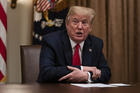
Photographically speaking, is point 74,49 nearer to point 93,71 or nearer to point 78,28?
point 78,28

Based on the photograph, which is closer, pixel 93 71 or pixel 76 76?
pixel 76 76

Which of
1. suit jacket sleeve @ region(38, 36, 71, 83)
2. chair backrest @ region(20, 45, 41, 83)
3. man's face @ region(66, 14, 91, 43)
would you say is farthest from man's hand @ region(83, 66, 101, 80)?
chair backrest @ region(20, 45, 41, 83)

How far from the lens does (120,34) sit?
13.7 feet

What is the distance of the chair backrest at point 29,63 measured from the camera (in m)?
2.70

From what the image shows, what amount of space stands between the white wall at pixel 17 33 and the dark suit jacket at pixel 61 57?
5.10 ft

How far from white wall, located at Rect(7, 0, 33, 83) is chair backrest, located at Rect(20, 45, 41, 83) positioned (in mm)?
1524

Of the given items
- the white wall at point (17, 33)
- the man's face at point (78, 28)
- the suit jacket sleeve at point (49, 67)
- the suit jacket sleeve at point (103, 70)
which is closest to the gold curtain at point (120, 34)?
the white wall at point (17, 33)

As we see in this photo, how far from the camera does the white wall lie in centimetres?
428

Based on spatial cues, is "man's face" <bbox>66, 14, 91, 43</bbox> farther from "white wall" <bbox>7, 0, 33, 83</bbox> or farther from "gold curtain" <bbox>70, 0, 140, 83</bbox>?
"white wall" <bbox>7, 0, 33, 83</bbox>

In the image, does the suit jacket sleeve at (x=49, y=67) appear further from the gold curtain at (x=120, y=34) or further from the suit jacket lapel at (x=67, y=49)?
the gold curtain at (x=120, y=34)

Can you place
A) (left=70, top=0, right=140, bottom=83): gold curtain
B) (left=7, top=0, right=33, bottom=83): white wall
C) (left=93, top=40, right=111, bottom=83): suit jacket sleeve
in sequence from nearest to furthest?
(left=93, top=40, right=111, bottom=83): suit jacket sleeve → (left=70, top=0, right=140, bottom=83): gold curtain → (left=7, top=0, right=33, bottom=83): white wall

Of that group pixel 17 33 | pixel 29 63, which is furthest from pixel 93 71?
pixel 17 33

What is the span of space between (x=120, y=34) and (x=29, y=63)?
1836 mm

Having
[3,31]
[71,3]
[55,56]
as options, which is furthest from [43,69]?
[71,3]
